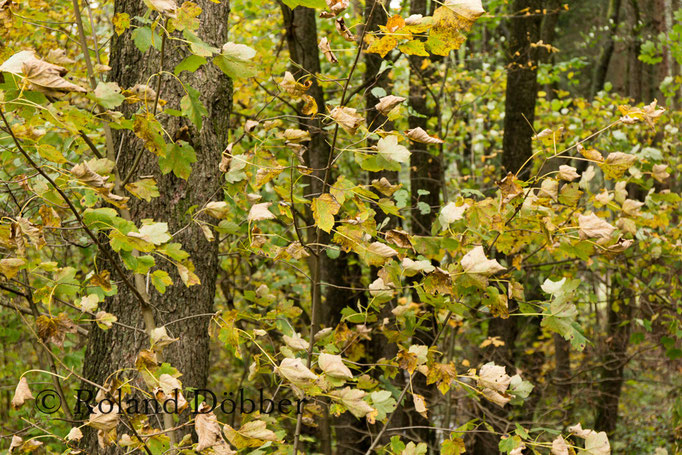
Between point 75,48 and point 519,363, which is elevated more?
point 75,48

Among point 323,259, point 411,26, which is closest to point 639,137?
point 323,259

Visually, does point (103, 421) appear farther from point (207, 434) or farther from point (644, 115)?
point (644, 115)

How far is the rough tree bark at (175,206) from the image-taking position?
98.5 inches

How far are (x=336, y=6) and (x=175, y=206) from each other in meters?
1.18

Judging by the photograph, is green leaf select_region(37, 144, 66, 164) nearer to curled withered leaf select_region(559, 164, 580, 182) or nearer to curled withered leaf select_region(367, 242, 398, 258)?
curled withered leaf select_region(367, 242, 398, 258)

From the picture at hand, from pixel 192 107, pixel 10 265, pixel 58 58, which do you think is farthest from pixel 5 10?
pixel 10 265

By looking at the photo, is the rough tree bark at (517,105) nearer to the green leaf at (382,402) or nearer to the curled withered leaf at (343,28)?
the green leaf at (382,402)

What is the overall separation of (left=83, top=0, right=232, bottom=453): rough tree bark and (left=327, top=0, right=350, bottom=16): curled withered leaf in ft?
3.12

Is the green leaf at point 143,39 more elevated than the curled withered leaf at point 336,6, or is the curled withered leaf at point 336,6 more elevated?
the curled withered leaf at point 336,6

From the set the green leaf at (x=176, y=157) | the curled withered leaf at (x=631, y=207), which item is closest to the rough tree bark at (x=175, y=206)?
the green leaf at (x=176, y=157)

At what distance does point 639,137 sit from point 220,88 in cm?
639

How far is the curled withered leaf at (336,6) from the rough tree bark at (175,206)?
3.12 feet

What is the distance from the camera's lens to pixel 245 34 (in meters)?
6.79

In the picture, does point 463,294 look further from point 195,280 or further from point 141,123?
point 141,123
